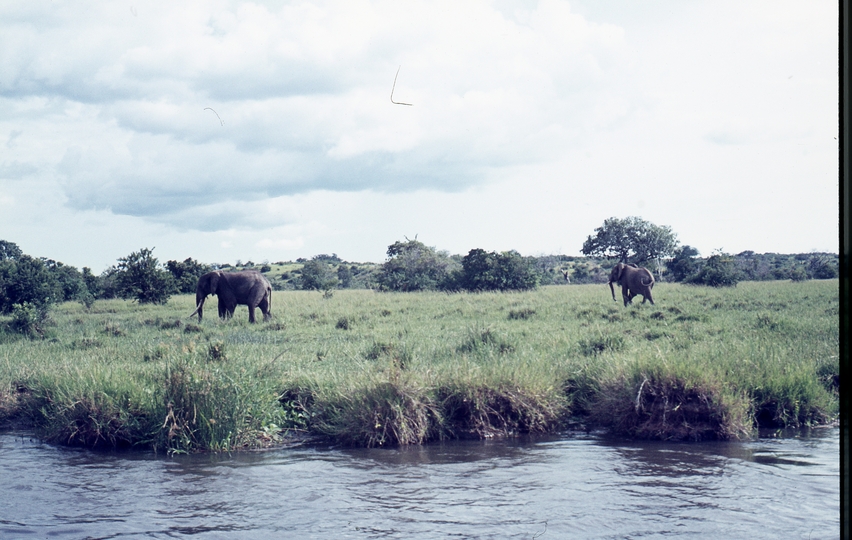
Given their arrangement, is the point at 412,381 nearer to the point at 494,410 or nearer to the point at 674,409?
the point at 494,410

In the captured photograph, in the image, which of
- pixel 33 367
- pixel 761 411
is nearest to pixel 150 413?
pixel 33 367

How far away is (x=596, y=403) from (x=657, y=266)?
137ft

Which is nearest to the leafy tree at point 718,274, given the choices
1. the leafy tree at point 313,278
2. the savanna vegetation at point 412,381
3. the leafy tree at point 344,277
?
the savanna vegetation at point 412,381

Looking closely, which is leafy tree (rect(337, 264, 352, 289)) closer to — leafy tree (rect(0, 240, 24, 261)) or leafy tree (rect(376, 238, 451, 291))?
leafy tree (rect(376, 238, 451, 291))

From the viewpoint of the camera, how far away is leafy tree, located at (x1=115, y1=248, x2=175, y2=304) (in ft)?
93.2

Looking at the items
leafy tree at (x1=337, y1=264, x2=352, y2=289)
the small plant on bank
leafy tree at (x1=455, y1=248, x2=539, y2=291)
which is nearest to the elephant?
the small plant on bank

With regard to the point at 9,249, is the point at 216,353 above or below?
below

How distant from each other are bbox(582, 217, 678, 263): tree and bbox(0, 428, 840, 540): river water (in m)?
44.3

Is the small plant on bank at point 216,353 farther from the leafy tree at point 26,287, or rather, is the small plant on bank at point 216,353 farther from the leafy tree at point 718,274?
the leafy tree at point 718,274

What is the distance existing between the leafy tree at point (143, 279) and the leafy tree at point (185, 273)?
18.0ft

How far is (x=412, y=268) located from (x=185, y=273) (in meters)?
15.5

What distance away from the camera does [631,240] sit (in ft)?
173

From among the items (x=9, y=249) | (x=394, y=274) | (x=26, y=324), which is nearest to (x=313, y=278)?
(x=394, y=274)

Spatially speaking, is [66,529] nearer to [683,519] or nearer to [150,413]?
[150,413]
